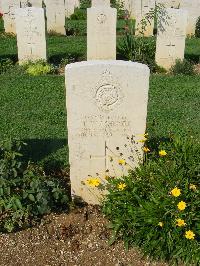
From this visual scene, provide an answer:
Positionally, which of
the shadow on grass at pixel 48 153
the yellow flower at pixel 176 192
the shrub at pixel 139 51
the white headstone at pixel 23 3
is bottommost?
the shadow on grass at pixel 48 153

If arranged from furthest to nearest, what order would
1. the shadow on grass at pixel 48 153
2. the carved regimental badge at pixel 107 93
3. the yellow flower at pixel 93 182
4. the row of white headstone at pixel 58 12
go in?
the row of white headstone at pixel 58 12, the shadow on grass at pixel 48 153, the yellow flower at pixel 93 182, the carved regimental badge at pixel 107 93

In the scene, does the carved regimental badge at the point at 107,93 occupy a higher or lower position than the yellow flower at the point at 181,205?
higher

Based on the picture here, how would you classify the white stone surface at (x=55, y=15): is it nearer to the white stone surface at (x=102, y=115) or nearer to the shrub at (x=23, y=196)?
the shrub at (x=23, y=196)

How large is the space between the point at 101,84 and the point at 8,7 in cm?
1118

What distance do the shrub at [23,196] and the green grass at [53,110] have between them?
110cm

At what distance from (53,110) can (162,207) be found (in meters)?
4.00

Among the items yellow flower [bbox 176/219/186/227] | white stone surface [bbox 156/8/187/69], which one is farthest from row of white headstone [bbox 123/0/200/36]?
yellow flower [bbox 176/219/186/227]

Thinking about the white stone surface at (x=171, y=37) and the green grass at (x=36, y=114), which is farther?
the white stone surface at (x=171, y=37)

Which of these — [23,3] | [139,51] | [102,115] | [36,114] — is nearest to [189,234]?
[102,115]

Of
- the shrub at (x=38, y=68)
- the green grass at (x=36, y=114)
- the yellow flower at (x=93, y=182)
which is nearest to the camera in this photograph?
the yellow flower at (x=93, y=182)

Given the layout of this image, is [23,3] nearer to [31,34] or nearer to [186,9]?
[31,34]

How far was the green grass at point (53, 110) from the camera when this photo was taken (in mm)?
6176

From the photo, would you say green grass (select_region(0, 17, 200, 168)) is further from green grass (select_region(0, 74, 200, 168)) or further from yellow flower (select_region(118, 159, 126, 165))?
yellow flower (select_region(118, 159, 126, 165))

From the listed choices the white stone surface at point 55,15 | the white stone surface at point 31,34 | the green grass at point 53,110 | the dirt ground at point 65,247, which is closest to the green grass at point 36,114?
the green grass at point 53,110
